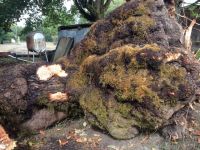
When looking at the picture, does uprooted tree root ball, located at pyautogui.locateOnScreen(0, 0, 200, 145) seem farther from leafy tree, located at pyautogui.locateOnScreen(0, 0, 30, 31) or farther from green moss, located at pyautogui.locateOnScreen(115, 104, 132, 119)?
leafy tree, located at pyautogui.locateOnScreen(0, 0, 30, 31)

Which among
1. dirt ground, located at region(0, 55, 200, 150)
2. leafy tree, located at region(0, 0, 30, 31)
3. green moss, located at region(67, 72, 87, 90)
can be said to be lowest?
dirt ground, located at region(0, 55, 200, 150)

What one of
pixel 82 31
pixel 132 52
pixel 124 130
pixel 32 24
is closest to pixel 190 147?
pixel 124 130

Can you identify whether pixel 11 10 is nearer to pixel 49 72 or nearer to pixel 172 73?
pixel 49 72

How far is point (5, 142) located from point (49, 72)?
1220mm

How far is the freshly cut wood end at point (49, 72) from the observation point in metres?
4.76

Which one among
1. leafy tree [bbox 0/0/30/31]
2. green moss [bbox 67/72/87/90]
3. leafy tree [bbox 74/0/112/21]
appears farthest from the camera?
leafy tree [bbox 74/0/112/21]

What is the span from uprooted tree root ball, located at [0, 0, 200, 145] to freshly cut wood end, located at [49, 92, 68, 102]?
0.01m

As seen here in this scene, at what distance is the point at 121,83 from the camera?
4.06 m

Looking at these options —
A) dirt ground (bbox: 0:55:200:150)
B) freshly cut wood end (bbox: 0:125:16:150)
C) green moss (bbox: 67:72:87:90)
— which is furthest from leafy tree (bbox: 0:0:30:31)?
freshly cut wood end (bbox: 0:125:16:150)

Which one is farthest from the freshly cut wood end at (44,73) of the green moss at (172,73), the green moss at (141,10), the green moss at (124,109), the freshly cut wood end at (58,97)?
the green moss at (172,73)

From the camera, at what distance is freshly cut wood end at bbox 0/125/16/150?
159 inches

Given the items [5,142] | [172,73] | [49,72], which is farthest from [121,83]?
[5,142]

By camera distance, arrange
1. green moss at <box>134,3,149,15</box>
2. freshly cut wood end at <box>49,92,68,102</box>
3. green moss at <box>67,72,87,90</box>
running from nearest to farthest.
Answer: freshly cut wood end at <box>49,92,68,102</box> < green moss at <box>67,72,87,90</box> < green moss at <box>134,3,149,15</box>

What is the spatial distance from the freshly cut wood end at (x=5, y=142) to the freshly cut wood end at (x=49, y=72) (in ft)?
3.12
